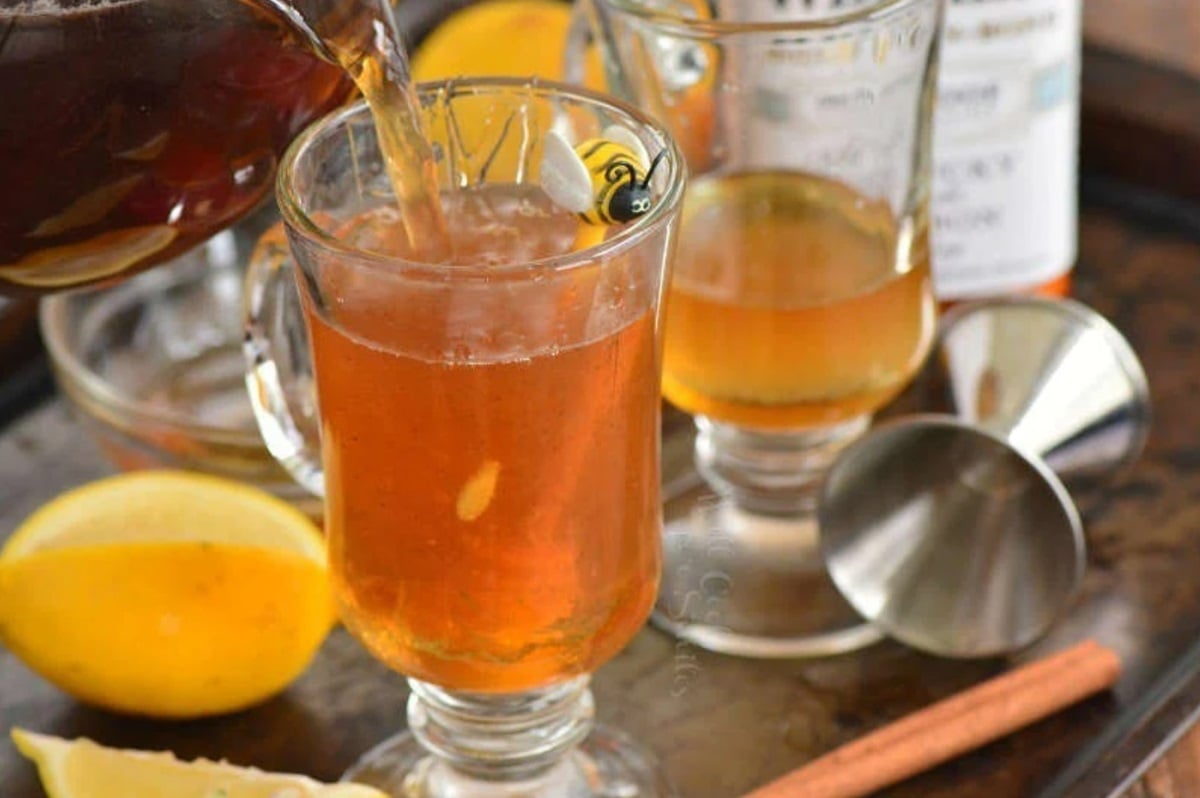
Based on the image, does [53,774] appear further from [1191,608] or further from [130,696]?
[1191,608]

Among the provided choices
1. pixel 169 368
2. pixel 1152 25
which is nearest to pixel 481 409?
pixel 169 368

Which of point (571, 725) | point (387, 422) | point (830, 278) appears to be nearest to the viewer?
point (387, 422)

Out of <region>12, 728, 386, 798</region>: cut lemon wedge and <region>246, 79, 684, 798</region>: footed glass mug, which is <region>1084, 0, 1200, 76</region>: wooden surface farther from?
<region>12, 728, 386, 798</region>: cut lemon wedge

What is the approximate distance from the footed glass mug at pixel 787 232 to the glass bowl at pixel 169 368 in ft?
0.74

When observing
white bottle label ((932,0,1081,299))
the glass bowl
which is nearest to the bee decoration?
the glass bowl

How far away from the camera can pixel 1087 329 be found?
42.2 inches

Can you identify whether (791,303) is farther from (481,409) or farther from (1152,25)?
(1152,25)

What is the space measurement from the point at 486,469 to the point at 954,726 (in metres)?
0.27

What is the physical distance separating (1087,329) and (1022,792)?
276mm

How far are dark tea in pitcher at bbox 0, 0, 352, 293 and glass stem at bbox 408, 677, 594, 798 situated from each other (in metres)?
0.22

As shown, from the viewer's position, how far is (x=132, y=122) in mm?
779

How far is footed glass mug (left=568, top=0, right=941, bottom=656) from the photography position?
965mm

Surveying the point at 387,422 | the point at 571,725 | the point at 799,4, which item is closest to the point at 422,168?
the point at 387,422

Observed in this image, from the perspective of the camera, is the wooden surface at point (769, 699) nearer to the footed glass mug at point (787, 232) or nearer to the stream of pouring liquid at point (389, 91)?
the footed glass mug at point (787, 232)
